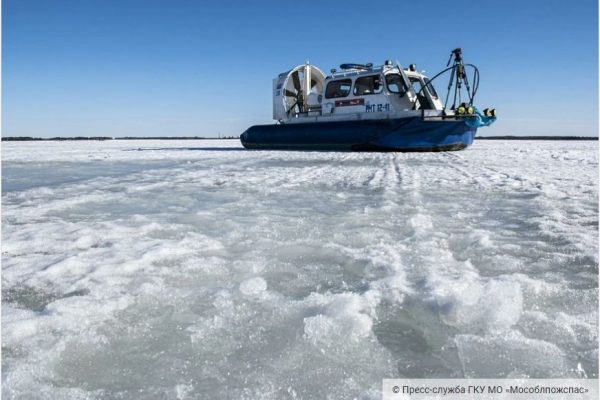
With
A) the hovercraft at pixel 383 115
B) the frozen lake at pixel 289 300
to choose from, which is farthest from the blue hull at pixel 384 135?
the frozen lake at pixel 289 300

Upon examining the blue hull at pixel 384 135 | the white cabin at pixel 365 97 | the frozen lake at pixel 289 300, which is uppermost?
the white cabin at pixel 365 97

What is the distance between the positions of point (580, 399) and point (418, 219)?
1.96 metres

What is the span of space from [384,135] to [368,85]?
1.81 m

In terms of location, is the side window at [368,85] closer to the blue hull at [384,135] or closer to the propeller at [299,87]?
the blue hull at [384,135]

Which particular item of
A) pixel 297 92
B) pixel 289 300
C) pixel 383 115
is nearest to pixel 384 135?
pixel 383 115

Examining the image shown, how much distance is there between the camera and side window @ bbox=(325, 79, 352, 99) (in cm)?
1280

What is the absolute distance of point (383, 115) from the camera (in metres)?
11.9

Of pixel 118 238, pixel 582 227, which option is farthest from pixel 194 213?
pixel 582 227

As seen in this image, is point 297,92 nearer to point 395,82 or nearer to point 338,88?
point 338,88

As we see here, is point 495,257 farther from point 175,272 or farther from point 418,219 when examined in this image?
point 175,272

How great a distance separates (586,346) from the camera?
124cm

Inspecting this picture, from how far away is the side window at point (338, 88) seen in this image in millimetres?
12804

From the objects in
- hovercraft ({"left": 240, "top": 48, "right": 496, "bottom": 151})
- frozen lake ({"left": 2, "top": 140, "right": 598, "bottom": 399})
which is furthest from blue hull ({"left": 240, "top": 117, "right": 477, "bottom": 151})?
frozen lake ({"left": 2, "top": 140, "right": 598, "bottom": 399})

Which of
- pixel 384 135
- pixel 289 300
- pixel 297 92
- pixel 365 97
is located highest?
pixel 297 92
